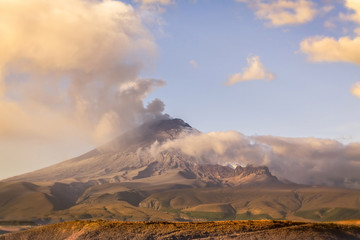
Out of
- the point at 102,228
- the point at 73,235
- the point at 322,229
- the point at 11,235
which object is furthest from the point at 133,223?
the point at 322,229

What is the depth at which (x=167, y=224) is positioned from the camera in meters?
102

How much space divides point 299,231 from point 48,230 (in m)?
58.0

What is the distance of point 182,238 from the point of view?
93.0 m

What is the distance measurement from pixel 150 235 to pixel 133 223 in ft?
28.7

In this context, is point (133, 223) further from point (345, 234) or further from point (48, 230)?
point (345, 234)

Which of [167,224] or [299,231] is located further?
[167,224]

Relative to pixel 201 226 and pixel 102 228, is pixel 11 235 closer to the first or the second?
pixel 102 228

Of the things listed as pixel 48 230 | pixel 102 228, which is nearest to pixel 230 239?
pixel 102 228

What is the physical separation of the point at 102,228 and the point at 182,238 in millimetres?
19429

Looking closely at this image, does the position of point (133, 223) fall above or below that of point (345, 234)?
above

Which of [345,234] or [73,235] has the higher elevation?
[73,235]

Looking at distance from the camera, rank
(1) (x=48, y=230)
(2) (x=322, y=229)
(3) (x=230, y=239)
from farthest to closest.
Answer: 1. (1) (x=48, y=230)
2. (2) (x=322, y=229)
3. (3) (x=230, y=239)

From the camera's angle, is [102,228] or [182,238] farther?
[102,228]

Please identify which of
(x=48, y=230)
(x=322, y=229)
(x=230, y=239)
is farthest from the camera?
(x=48, y=230)
